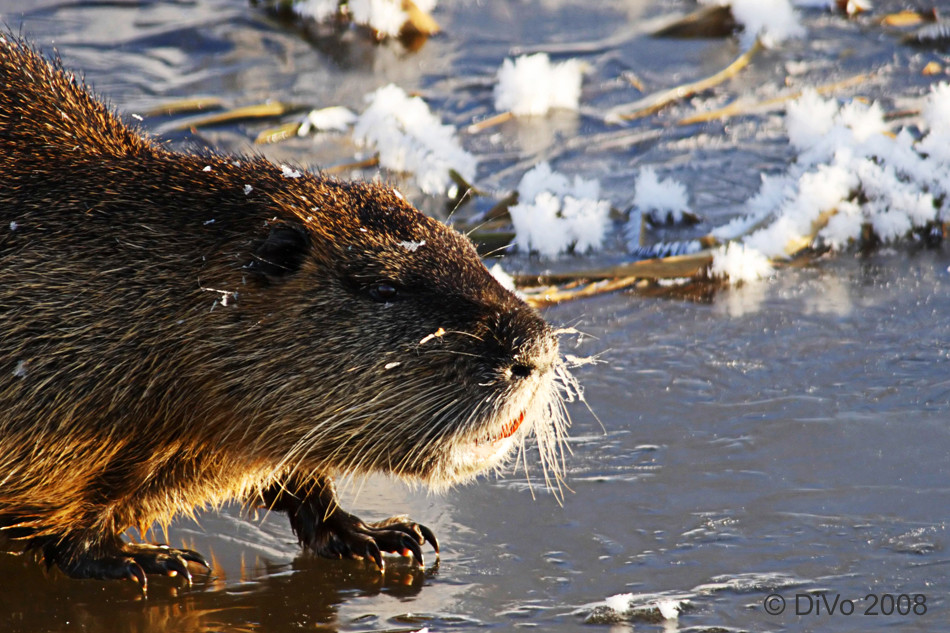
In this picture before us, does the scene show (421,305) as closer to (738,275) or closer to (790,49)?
(738,275)

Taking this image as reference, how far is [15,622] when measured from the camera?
3240 millimetres

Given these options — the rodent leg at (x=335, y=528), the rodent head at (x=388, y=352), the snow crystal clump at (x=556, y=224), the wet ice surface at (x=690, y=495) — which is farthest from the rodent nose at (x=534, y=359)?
the snow crystal clump at (x=556, y=224)

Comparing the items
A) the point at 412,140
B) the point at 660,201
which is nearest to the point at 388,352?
the point at 660,201

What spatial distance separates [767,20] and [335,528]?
6275 mm

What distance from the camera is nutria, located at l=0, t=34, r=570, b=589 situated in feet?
10.8

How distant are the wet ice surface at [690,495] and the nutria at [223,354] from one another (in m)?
0.22

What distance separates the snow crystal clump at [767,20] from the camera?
8.72m

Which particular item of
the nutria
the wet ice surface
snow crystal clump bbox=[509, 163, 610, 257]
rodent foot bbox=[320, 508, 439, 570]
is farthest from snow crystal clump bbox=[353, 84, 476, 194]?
rodent foot bbox=[320, 508, 439, 570]

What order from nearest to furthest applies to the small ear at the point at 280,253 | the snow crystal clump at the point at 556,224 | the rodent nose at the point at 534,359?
the rodent nose at the point at 534,359 < the small ear at the point at 280,253 < the snow crystal clump at the point at 556,224

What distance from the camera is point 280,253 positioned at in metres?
3.45

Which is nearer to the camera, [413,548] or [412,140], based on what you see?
[413,548]

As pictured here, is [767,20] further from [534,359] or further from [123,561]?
[123,561]

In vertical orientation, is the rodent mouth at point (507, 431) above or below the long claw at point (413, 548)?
above

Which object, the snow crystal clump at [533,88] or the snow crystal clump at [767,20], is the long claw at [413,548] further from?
the snow crystal clump at [767,20]
